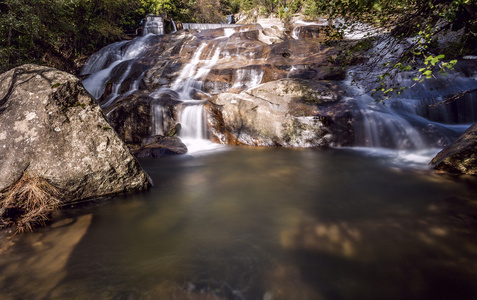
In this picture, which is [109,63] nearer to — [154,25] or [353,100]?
[154,25]

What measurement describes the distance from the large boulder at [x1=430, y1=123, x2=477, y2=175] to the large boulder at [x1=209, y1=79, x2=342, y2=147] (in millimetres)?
3380

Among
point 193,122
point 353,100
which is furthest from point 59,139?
point 353,100

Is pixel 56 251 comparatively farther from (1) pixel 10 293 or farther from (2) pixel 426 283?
(2) pixel 426 283

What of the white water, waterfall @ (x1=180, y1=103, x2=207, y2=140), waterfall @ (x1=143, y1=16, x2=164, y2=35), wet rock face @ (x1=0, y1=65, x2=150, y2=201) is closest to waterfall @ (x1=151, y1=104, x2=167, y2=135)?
waterfall @ (x1=180, y1=103, x2=207, y2=140)

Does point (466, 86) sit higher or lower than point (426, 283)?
higher

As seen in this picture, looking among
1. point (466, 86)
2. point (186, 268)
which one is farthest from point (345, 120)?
point (186, 268)

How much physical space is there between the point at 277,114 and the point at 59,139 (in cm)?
636

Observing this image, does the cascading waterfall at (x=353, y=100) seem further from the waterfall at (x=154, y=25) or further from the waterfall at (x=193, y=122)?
the waterfall at (x=154, y=25)

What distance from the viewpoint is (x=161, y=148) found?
7.69m

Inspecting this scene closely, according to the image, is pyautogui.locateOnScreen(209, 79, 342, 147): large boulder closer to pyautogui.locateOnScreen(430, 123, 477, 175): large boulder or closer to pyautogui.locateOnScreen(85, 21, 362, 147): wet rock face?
pyautogui.locateOnScreen(85, 21, 362, 147): wet rock face

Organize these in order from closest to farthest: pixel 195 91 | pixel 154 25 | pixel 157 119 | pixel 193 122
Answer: pixel 193 122
pixel 157 119
pixel 195 91
pixel 154 25

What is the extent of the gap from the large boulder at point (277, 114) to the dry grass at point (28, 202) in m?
6.15

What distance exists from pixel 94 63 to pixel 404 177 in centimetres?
1884

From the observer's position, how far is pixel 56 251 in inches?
108
